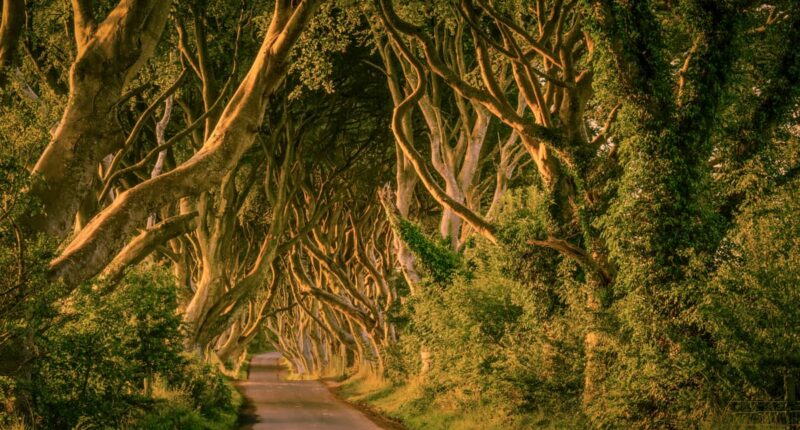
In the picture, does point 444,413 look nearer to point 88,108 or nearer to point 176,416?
point 176,416

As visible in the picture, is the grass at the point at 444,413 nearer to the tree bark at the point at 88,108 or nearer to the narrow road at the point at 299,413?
the narrow road at the point at 299,413

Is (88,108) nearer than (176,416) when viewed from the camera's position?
Yes

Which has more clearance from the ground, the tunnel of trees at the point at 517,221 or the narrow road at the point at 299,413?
the tunnel of trees at the point at 517,221

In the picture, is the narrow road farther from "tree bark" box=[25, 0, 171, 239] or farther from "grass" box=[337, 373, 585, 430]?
"tree bark" box=[25, 0, 171, 239]

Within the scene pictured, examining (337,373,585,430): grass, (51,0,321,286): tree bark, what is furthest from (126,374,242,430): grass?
(51,0,321,286): tree bark

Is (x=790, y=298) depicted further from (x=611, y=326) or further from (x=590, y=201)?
(x=590, y=201)

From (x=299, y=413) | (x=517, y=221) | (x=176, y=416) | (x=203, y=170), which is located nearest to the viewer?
(x=203, y=170)

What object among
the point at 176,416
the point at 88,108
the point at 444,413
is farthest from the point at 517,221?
the point at 88,108

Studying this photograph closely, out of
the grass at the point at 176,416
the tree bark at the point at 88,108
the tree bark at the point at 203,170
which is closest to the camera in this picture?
the tree bark at the point at 203,170

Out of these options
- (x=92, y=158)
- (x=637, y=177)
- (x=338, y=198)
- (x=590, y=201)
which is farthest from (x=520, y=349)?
(x=338, y=198)

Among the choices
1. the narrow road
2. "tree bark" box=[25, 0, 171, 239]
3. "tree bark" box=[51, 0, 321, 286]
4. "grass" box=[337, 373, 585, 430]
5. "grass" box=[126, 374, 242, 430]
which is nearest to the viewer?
"tree bark" box=[51, 0, 321, 286]

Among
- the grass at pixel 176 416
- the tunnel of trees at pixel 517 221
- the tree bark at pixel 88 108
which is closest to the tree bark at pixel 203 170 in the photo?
the tunnel of trees at pixel 517 221

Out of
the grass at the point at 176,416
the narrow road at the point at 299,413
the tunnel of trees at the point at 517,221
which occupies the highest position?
the tunnel of trees at the point at 517,221

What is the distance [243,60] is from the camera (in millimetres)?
21406
